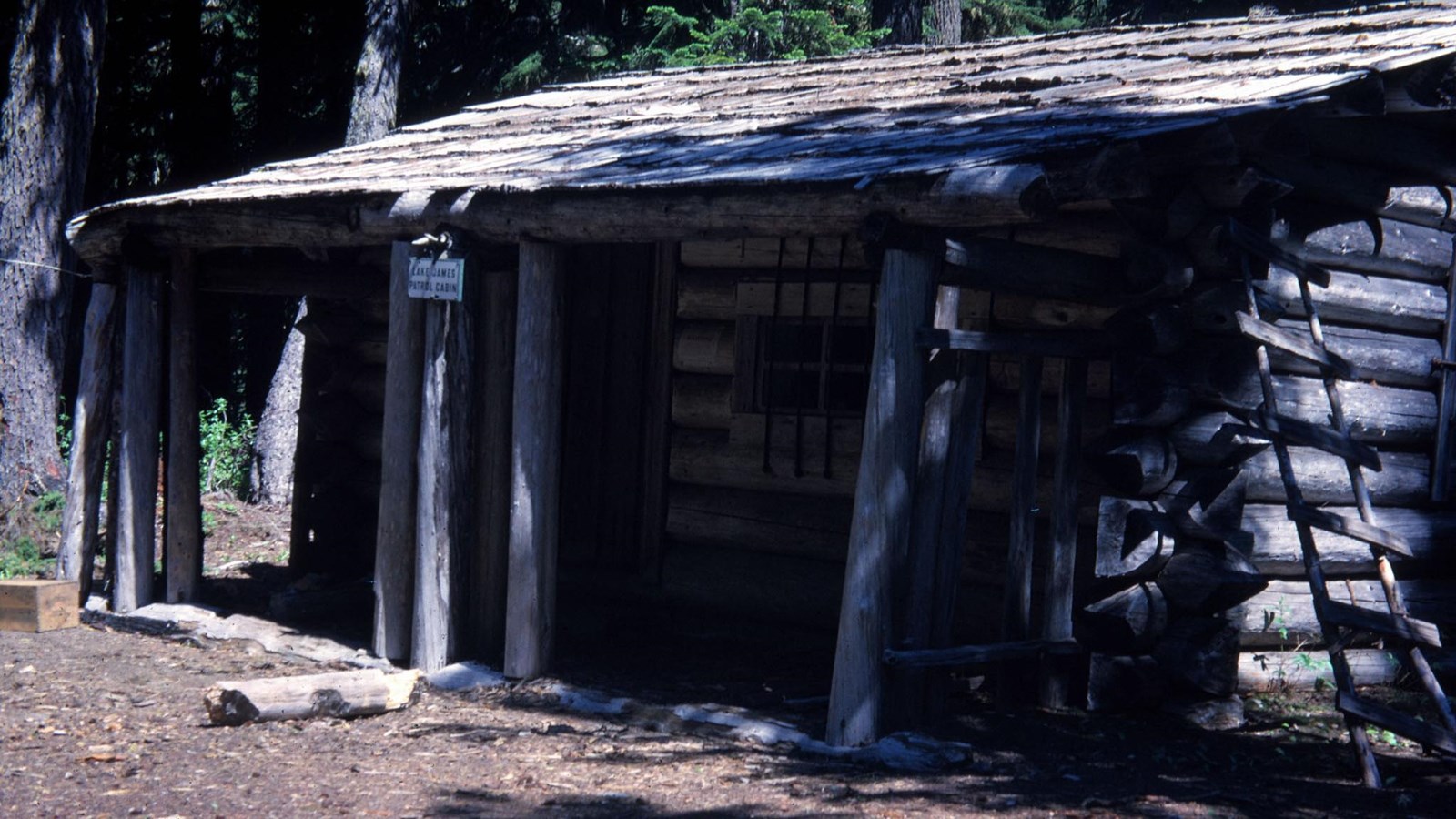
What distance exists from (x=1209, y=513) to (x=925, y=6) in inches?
657

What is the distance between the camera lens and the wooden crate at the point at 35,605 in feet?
30.0

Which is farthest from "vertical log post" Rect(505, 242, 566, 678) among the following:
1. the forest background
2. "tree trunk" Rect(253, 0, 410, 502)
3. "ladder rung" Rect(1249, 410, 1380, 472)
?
the forest background

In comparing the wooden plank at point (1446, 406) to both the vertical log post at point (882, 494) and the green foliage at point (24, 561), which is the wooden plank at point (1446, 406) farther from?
the green foliage at point (24, 561)

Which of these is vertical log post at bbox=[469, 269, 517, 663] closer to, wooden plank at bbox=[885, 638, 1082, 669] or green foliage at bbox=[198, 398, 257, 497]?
wooden plank at bbox=[885, 638, 1082, 669]

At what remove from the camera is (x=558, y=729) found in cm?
658

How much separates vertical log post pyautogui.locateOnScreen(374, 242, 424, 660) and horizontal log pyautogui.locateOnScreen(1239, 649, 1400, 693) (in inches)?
181

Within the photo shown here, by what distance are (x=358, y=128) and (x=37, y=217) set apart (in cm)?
372

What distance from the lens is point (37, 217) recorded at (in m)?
12.8

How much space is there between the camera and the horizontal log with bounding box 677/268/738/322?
8.93 meters

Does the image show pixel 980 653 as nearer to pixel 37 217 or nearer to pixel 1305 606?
pixel 1305 606

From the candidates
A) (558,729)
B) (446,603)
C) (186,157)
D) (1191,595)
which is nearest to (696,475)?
(446,603)

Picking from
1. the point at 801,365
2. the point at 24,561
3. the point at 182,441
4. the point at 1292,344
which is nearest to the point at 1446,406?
the point at 1292,344

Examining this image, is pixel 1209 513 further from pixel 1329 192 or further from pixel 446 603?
pixel 446 603

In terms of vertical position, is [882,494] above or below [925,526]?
above
